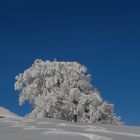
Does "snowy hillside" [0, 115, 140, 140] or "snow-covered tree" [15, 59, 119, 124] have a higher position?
"snow-covered tree" [15, 59, 119, 124]

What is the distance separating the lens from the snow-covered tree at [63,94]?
4216 cm

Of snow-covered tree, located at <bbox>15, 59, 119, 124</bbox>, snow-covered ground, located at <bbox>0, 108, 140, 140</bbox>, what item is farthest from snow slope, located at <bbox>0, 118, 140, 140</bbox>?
snow-covered tree, located at <bbox>15, 59, 119, 124</bbox>

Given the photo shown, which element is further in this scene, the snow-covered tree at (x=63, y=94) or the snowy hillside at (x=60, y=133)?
the snow-covered tree at (x=63, y=94)

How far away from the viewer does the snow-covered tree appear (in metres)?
42.2

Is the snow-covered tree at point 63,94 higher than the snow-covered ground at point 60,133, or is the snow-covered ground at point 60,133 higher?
the snow-covered tree at point 63,94

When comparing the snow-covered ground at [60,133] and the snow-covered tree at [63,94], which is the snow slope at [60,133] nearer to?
the snow-covered ground at [60,133]

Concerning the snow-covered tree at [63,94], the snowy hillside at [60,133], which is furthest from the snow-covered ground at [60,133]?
the snow-covered tree at [63,94]

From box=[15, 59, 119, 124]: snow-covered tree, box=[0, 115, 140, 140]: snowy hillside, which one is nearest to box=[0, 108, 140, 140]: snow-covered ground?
box=[0, 115, 140, 140]: snowy hillside

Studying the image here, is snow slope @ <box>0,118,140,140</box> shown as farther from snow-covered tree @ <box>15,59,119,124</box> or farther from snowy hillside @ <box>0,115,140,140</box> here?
snow-covered tree @ <box>15,59,119,124</box>

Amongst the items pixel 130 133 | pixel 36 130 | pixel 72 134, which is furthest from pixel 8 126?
pixel 130 133

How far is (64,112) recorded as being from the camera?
42.5m

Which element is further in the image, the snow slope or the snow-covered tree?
the snow-covered tree

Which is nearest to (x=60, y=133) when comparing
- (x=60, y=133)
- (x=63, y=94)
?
(x=60, y=133)

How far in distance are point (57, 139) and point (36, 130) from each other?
47.8 inches
